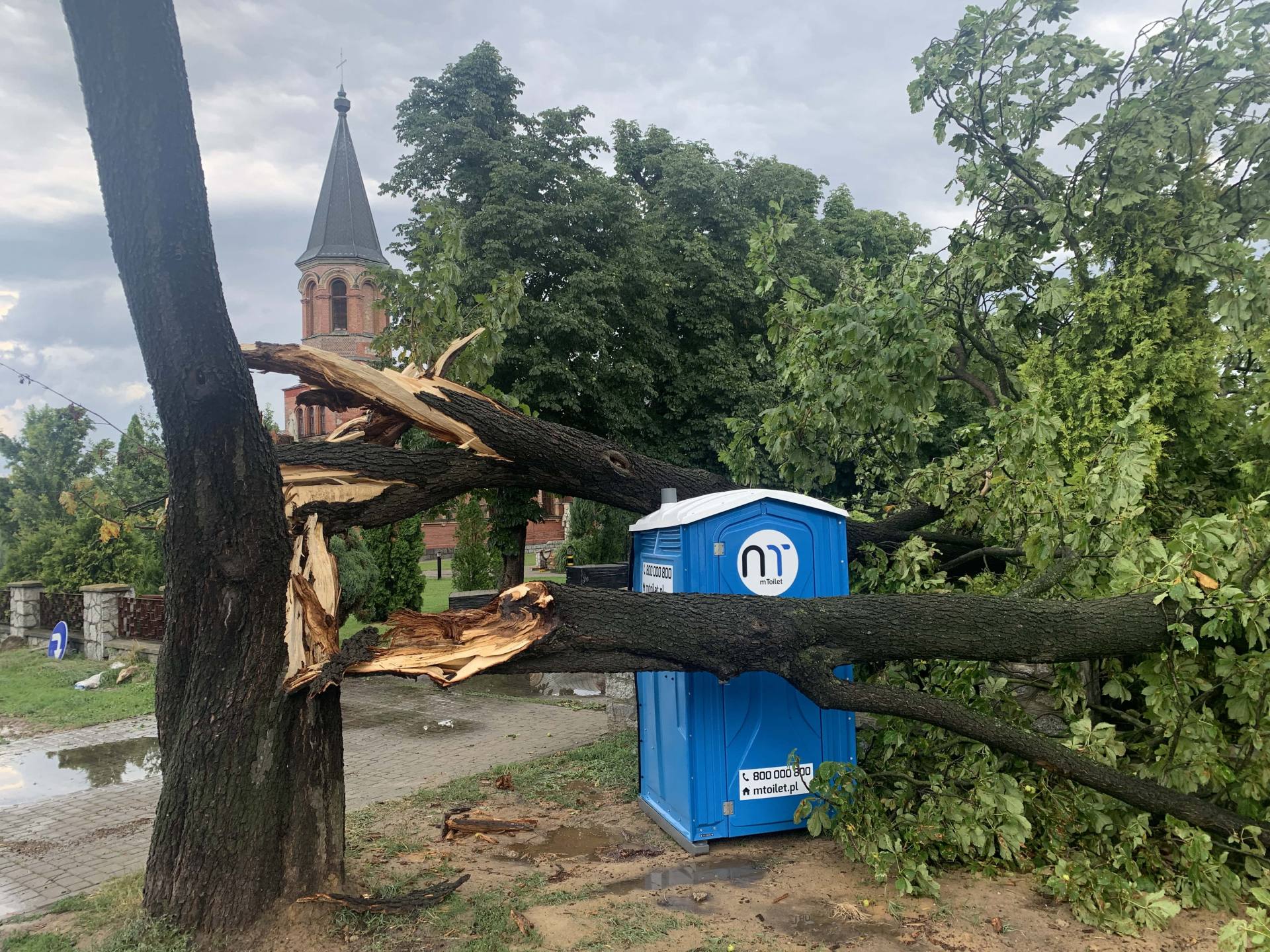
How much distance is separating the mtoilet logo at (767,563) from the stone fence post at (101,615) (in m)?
12.5

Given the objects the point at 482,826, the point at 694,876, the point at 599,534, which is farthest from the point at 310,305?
the point at 694,876

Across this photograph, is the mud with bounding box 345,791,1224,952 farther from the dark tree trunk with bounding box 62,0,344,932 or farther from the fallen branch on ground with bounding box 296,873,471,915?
the dark tree trunk with bounding box 62,0,344,932

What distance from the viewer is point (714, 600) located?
454cm

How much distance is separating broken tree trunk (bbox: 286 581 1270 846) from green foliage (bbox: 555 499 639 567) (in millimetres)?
16585

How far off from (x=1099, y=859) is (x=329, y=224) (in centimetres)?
4601

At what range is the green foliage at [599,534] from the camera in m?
22.0

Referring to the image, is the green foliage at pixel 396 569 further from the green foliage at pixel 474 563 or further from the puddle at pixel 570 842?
the puddle at pixel 570 842

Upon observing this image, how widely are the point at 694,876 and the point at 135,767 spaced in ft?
18.4

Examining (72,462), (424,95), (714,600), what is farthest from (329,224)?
(714,600)

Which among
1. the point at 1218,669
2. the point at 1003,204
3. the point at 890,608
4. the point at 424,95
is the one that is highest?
the point at 424,95

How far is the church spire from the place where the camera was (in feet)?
142

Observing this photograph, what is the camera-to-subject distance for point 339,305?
44.3 meters

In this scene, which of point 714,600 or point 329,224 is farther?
point 329,224

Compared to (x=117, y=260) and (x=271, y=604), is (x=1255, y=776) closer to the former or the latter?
(x=271, y=604)
